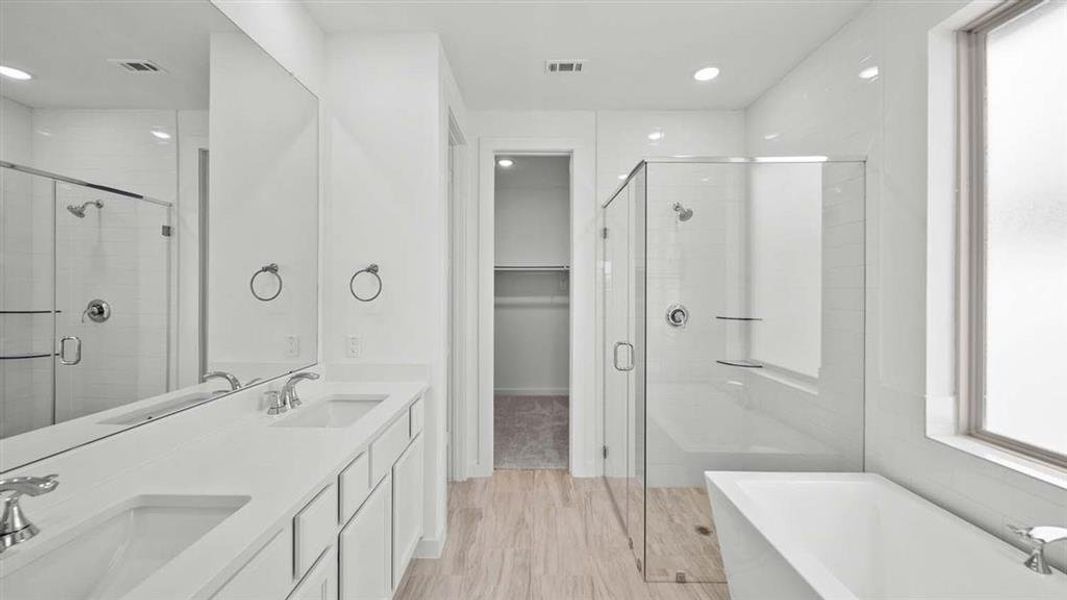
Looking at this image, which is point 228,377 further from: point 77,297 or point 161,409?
point 77,297

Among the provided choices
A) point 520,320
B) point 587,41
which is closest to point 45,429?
point 587,41

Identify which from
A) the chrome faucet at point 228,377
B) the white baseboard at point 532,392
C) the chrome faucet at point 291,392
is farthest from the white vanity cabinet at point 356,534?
the white baseboard at point 532,392

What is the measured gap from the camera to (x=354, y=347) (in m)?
2.43

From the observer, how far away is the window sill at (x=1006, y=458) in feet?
4.79

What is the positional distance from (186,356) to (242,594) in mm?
911

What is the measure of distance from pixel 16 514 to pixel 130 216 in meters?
0.74

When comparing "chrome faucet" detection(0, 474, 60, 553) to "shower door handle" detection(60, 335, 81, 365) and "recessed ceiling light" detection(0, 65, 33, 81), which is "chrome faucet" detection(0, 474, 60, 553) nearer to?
"shower door handle" detection(60, 335, 81, 365)

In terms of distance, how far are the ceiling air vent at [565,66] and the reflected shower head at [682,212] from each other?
1.06m

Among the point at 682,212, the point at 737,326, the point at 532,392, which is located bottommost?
the point at 532,392

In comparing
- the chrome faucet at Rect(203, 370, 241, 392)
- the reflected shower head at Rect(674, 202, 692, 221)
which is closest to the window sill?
the reflected shower head at Rect(674, 202, 692, 221)

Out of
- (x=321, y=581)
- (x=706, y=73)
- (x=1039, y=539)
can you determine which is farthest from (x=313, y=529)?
(x=706, y=73)

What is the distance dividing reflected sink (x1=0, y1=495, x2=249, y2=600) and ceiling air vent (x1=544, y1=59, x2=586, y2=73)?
261cm

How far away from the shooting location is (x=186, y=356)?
152 cm

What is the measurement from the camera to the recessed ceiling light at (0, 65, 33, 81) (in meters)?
1.00
